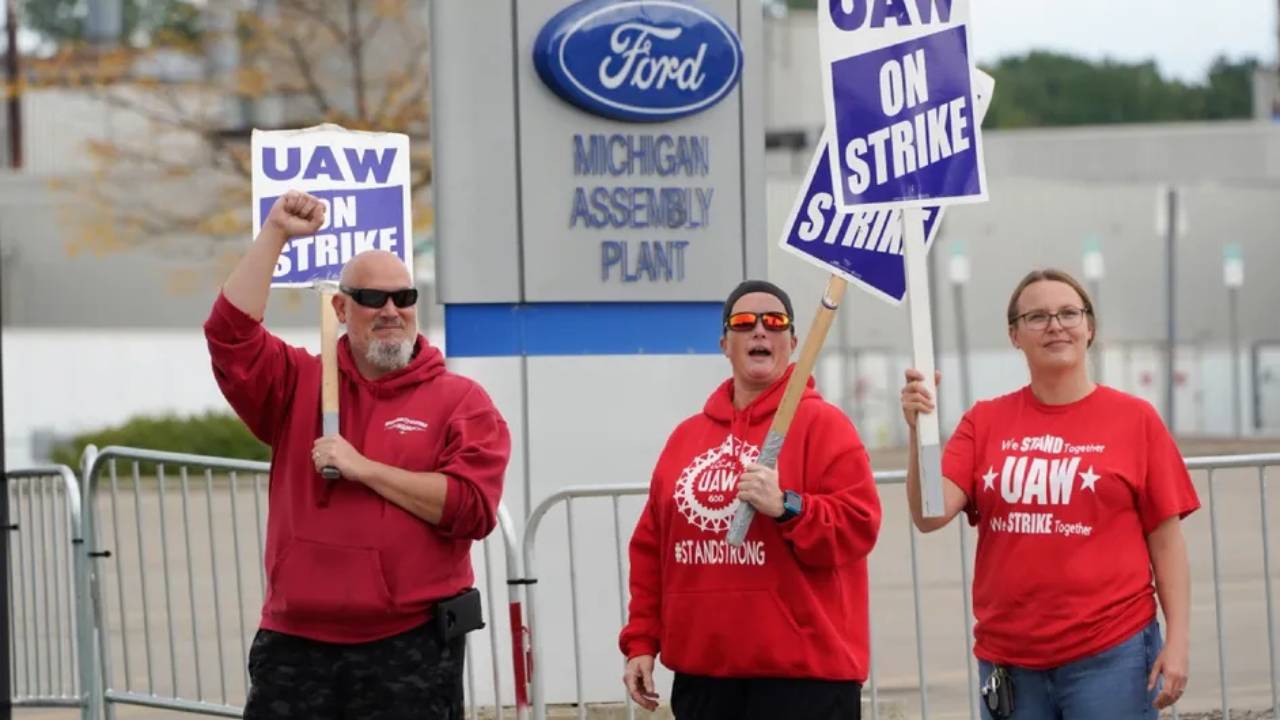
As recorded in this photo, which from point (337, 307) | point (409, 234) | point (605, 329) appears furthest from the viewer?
point (605, 329)

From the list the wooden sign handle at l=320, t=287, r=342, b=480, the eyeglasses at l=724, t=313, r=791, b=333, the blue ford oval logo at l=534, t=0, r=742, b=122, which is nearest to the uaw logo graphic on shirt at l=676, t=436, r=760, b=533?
the eyeglasses at l=724, t=313, r=791, b=333

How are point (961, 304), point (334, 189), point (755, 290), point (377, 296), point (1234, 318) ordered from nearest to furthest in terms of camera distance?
point (377, 296)
point (755, 290)
point (334, 189)
point (1234, 318)
point (961, 304)

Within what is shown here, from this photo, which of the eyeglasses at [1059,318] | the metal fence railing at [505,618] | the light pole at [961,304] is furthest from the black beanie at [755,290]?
the light pole at [961,304]

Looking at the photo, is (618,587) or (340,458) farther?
(618,587)

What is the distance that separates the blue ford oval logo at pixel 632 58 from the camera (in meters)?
8.69

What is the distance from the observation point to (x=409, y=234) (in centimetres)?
626

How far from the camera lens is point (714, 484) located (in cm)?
541

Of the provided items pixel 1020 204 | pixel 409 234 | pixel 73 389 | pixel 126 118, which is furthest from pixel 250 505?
pixel 126 118

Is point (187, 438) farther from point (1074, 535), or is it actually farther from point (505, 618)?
point (1074, 535)

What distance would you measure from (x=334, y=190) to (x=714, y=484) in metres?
1.52

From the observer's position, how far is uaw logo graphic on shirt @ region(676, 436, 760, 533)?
5.38 metres

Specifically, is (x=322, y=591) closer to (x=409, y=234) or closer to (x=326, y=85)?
(x=409, y=234)

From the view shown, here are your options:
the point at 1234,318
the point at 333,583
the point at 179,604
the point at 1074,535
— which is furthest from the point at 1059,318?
the point at 1234,318

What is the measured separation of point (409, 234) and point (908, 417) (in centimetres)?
171
